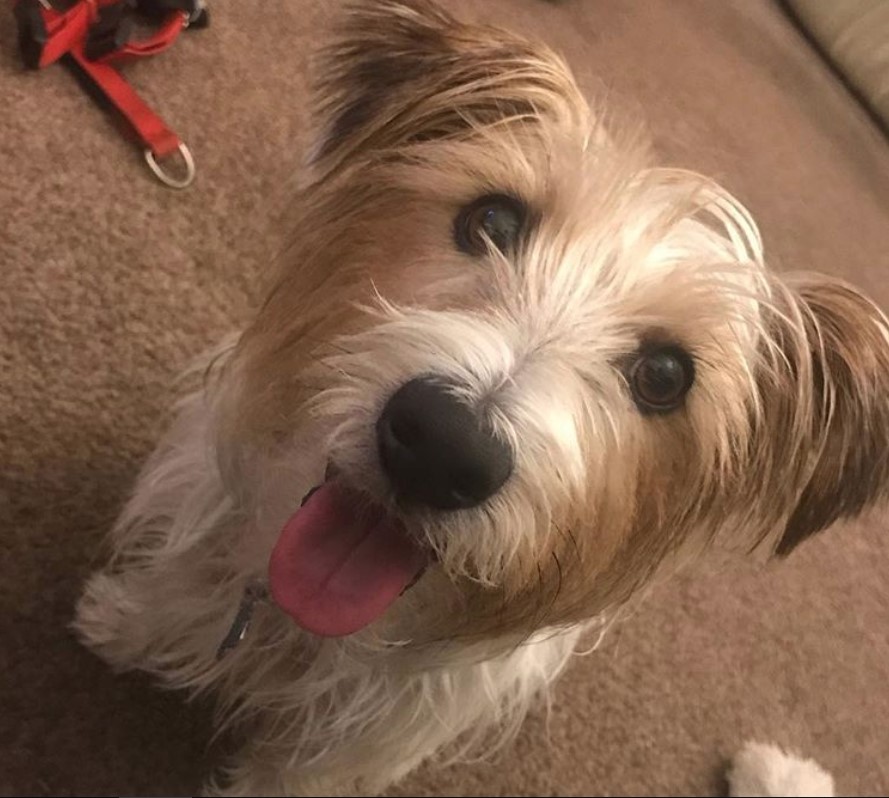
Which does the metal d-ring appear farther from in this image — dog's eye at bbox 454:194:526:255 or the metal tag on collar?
dog's eye at bbox 454:194:526:255

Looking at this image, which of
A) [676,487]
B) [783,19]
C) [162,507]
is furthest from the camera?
[783,19]

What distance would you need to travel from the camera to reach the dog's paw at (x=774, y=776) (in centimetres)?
156

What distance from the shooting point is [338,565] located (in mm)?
987

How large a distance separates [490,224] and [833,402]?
392mm

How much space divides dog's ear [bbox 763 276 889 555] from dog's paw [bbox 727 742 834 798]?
0.66 m

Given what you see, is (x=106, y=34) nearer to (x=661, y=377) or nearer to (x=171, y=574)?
(x=171, y=574)

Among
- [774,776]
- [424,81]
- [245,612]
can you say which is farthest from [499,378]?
[774,776]

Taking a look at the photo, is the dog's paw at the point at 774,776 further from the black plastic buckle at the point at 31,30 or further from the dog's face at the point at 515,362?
the black plastic buckle at the point at 31,30

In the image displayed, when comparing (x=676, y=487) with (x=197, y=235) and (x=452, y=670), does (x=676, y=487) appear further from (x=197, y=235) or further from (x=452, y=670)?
(x=197, y=235)

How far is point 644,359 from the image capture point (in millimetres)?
971

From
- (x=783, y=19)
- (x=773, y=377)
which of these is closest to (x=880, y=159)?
(x=783, y=19)

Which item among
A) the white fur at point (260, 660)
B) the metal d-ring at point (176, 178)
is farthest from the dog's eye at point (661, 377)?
the metal d-ring at point (176, 178)

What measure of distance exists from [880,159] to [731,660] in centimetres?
98

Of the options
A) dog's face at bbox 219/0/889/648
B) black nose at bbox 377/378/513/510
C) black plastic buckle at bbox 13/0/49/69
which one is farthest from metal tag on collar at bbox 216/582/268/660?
black plastic buckle at bbox 13/0/49/69
